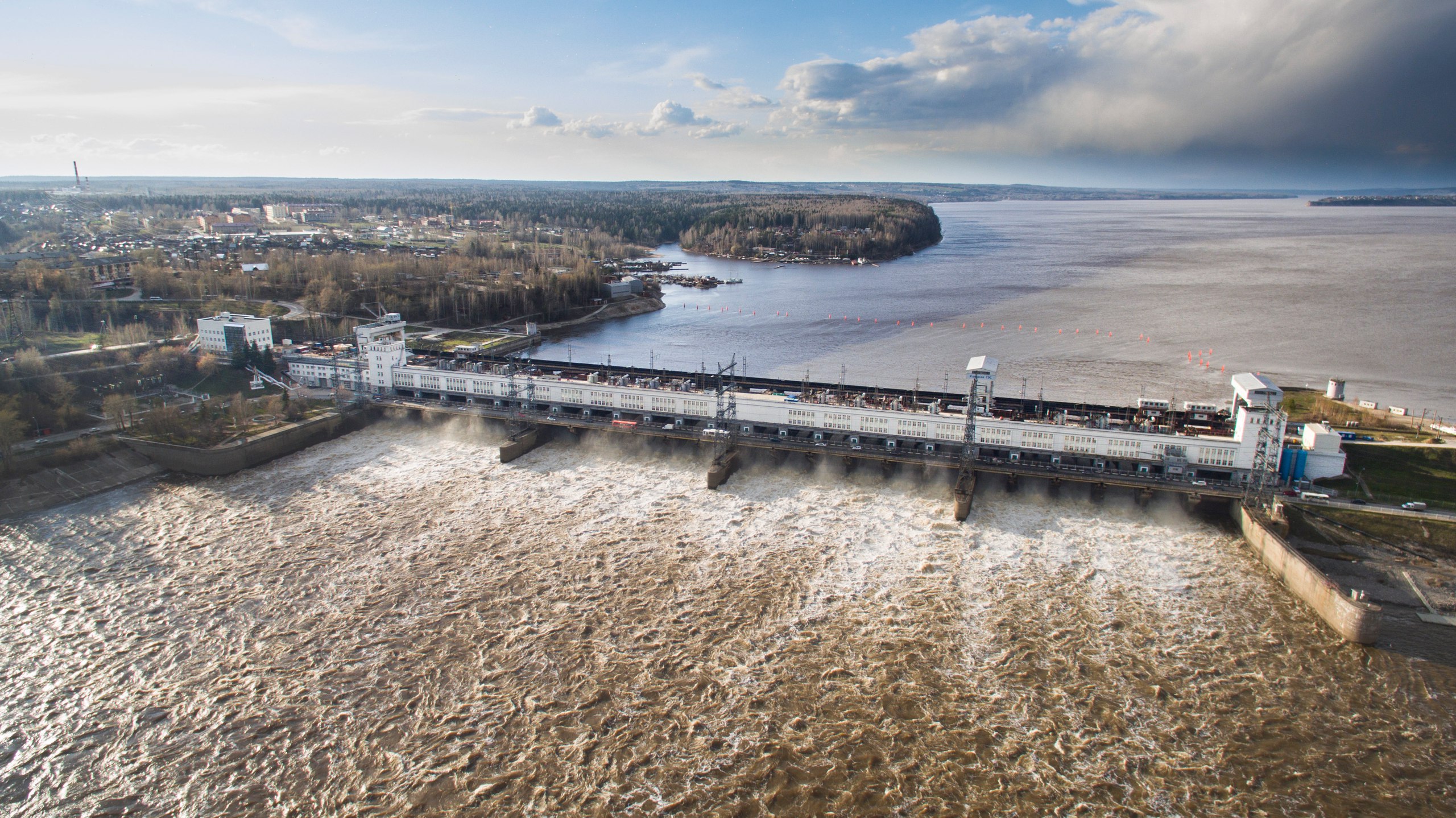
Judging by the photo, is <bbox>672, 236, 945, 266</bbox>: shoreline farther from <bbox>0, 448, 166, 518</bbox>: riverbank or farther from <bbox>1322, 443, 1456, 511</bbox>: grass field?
<bbox>0, 448, 166, 518</bbox>: riverbank

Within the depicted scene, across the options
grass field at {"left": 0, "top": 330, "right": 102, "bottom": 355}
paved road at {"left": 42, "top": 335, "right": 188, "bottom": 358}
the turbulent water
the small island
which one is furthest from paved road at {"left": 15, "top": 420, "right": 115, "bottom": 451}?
the small island

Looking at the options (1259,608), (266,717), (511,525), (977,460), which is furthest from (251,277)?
(1259,608)

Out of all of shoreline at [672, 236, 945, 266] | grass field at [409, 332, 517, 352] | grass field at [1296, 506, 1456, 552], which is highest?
shoreline at [672, 236, 945, 266]

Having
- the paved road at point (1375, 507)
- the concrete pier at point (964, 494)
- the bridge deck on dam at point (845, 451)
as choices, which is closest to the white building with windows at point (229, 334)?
the bridge deck on dam at point (845, 451)

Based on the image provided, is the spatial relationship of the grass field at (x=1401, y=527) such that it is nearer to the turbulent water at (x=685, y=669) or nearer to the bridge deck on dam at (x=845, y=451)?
the bridge deck on dam at (x=845, y=451)

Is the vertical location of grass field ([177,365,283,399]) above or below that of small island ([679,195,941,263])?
below

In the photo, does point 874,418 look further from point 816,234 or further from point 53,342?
point 816,234
